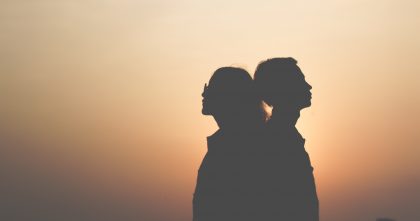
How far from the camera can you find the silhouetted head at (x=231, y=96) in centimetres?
380

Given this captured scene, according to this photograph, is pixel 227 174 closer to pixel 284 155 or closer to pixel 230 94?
pixel 284 155

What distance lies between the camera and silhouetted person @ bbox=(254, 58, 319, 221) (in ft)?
12.4

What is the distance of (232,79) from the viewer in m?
3.80

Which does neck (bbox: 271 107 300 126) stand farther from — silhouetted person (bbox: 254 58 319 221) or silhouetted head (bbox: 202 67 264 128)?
silhouetted head (bbox: 202 67 264 128)

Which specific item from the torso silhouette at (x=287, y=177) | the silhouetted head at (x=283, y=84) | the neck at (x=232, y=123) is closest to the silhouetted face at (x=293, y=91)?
the silhouetted head at (x=283, y=84)

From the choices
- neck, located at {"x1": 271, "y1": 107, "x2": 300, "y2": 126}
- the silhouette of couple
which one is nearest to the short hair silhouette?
the silhouette of couple

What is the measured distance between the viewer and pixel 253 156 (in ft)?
13.1

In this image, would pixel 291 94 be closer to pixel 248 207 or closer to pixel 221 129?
pixel 221 129

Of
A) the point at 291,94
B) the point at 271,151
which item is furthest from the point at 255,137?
the point at 291,94

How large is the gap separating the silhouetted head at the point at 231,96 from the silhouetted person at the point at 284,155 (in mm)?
96

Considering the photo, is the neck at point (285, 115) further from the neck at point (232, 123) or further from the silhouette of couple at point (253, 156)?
the neck at point (232, 123)

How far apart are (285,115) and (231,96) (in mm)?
433

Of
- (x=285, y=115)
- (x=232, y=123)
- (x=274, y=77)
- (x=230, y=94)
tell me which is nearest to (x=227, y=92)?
(x=230, y=94)

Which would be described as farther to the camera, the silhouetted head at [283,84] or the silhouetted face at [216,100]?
the silhouetted face at [216,100]
